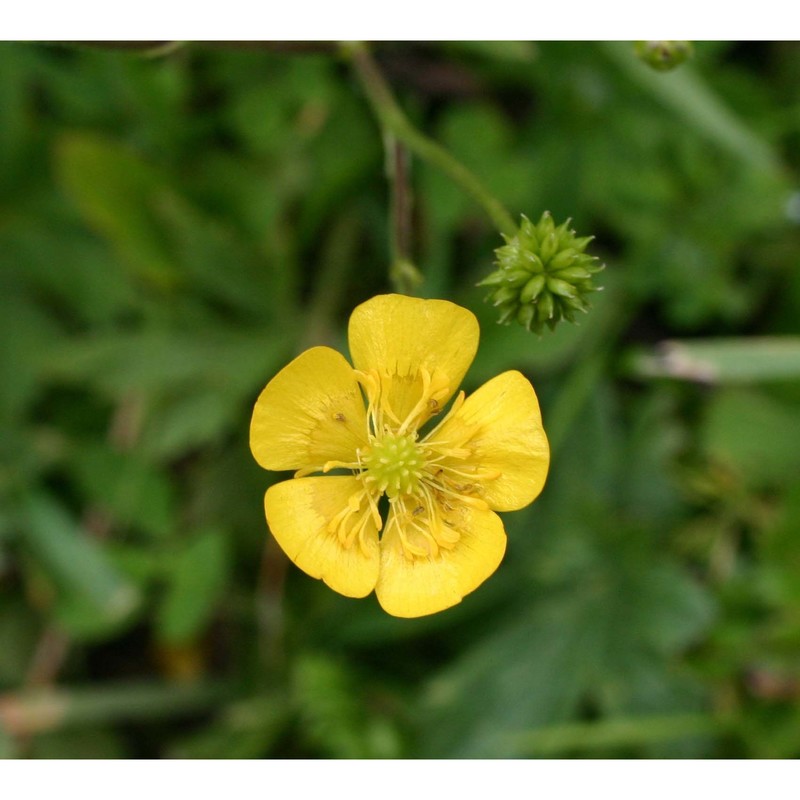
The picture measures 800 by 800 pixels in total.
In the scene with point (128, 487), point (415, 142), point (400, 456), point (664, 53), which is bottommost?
point (128, 487)

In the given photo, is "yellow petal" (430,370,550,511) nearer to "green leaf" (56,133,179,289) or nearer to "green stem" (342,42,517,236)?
"green stem" (342,42,517,236)

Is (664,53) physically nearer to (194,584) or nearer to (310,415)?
(310,415)

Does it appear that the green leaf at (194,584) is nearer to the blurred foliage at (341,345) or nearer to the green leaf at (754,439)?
the blurred foliage at (341,345)

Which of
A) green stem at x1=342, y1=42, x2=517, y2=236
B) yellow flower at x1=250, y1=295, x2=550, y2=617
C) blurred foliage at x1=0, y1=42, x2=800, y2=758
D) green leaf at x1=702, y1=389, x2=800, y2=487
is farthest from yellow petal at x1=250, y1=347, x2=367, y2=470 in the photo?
green leaf at x1=702, y1=389, x2=800, y2=487

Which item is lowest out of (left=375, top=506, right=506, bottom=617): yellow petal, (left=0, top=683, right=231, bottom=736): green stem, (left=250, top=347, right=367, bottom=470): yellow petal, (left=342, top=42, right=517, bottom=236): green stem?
(left=0, top=683, right=231, bottom=736): green stem

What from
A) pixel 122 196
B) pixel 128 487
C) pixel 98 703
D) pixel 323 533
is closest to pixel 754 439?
pixel 323 533

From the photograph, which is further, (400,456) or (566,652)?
(566,652)
